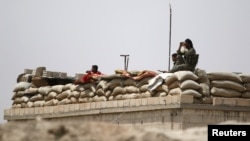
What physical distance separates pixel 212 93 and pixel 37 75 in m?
6.63

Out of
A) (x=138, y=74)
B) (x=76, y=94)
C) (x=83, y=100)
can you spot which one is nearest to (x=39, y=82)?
(x=76, y=94)

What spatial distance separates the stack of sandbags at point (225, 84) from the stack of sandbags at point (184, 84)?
380 mm

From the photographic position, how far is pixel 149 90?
54.7ft

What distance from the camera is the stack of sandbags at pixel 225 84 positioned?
16109 millimetres

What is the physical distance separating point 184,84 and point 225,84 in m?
0.92

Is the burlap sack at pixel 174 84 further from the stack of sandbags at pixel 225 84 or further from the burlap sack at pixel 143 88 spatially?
the burlap sack at pixel 143 88

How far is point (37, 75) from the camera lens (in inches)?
845

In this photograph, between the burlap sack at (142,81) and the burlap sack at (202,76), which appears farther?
the burlap sack at (142,81)

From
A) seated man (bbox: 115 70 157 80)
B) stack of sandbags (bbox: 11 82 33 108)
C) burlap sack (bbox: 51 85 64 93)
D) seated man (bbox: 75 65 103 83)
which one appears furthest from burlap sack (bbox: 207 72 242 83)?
stack of sandbags (bbox: 11 82 33 108)

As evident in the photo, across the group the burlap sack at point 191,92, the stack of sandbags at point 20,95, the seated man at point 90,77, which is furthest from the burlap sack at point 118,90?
the stack of sandbags at point 20,95

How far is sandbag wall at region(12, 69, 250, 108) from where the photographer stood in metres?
15.8

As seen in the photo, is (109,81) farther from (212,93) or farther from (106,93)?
(212,93)

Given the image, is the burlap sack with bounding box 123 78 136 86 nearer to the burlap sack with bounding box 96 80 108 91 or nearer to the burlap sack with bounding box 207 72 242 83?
the burlap sack with bounding box 96 80 108 91

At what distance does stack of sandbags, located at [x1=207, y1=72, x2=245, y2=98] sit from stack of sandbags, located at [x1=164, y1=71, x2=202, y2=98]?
1.25ft
